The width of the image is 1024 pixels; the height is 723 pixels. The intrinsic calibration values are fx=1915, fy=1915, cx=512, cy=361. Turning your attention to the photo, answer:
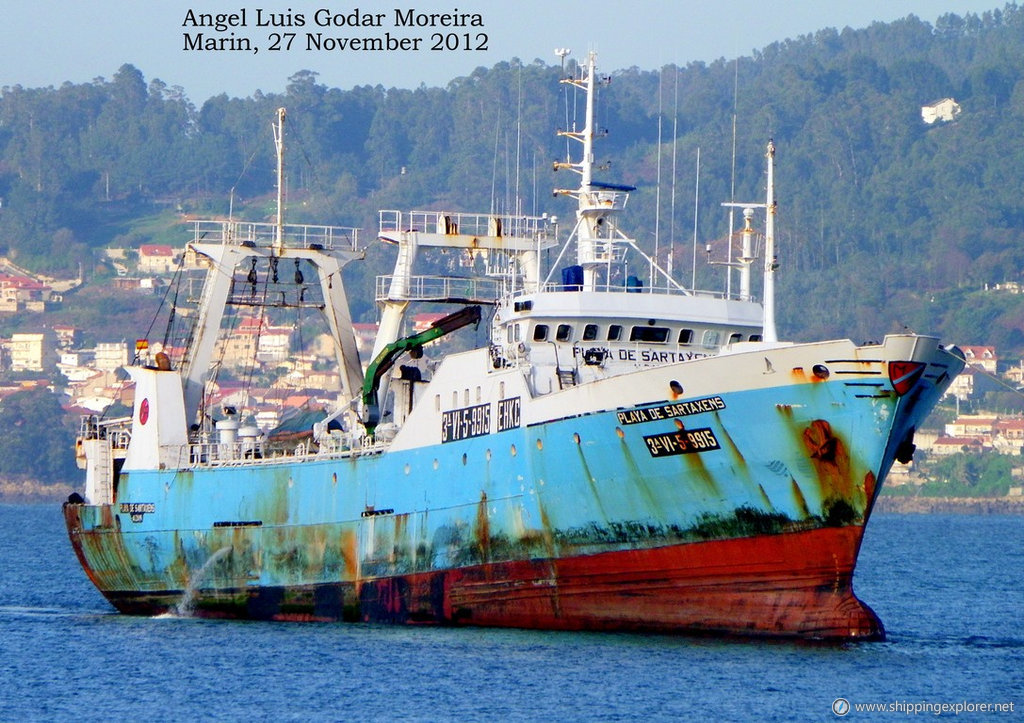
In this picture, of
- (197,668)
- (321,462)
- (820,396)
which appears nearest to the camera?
(820,396)

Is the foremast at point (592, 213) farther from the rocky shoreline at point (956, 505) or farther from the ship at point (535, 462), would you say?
the rocky shoreline at point (956, 505)

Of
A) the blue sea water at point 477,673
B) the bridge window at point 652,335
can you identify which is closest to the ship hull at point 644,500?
the blue sea water at point 477,673

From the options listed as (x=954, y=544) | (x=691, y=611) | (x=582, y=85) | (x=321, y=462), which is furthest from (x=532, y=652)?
(x=954, y=544)

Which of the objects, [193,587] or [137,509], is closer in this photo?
[193,587]

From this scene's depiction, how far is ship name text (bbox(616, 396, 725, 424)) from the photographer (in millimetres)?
37125

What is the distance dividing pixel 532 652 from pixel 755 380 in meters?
6.91

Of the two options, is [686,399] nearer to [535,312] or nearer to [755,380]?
[755,380]

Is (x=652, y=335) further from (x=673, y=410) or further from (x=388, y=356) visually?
(x=388, y=356)

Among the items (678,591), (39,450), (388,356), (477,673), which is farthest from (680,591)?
(39,450)

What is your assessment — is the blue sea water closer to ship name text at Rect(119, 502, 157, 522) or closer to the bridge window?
ship name text at Rect(119, 502, 157, 522)

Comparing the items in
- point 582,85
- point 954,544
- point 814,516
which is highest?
point 582,85

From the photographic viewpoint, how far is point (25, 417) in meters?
193

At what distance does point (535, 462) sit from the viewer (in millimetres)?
39688

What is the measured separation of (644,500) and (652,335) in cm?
569
